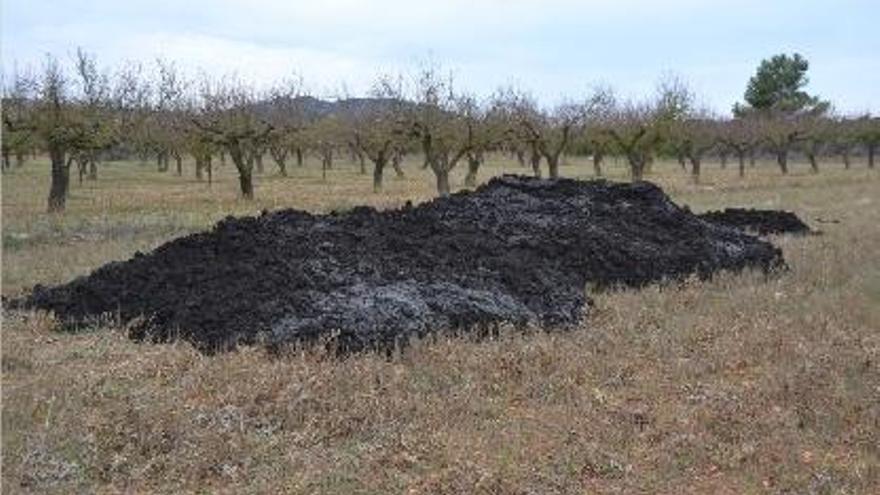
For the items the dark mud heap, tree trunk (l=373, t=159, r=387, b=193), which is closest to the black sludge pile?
the dark mud heap

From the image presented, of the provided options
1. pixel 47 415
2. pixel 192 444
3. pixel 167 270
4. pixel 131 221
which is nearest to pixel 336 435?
pixel 192 444

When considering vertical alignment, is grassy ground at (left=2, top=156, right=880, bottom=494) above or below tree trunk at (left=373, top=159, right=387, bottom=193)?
below

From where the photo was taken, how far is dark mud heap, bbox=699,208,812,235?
19.1 metres

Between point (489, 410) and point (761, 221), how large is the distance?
14.2 metres

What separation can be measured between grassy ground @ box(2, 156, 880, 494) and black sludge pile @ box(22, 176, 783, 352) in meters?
0.56

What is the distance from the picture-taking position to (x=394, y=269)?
10477mm

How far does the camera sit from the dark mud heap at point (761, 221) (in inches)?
754

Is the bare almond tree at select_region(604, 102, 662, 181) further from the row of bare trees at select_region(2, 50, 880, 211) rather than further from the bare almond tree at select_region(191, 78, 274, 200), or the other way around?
the bare almond tree at select_region(191, 78, 274, 200)

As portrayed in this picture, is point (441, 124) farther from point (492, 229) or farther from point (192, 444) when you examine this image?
point (192, 444)

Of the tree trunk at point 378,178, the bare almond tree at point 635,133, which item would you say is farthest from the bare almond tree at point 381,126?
the bare almond tree at point 635,133

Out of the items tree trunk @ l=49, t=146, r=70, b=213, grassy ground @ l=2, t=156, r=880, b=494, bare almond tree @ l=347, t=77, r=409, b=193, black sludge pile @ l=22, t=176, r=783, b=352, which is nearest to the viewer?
grassy ground @ l=2, t=156, r=880, b=494

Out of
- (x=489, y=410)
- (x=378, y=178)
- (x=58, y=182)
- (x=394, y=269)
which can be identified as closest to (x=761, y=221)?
(x=394, y=269)

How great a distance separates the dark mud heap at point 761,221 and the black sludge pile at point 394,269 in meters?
4.11

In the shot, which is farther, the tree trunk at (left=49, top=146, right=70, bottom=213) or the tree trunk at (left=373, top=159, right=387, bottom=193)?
the tree trunk at (left=373, top=159, right=387, bottom=193)
